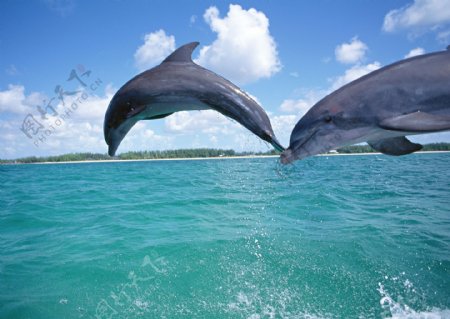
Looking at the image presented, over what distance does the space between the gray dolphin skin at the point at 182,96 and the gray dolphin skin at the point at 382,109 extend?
41cm

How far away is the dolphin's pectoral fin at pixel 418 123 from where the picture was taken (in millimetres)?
2570

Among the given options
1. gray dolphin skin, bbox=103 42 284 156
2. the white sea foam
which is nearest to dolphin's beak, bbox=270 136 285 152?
gray dolphin skin, bbox=103 42 284 156

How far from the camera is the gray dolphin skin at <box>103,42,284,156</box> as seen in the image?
334 cm

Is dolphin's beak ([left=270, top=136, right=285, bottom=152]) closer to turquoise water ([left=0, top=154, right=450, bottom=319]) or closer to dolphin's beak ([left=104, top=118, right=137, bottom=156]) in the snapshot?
turquoise water ([left=0, top=154, right=450, bottom=319])

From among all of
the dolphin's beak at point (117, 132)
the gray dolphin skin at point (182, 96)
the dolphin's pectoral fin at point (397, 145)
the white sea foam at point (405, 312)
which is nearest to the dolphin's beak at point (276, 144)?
the gray dolphin skin at point (182, 96)

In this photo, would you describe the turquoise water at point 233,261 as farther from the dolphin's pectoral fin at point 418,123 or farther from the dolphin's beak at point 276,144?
the dolphin's pectoral fin at point 418,123

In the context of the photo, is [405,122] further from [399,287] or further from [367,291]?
[399,287]

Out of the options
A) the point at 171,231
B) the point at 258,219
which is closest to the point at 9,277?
the point at 171,231

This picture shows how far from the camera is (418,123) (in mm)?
2664

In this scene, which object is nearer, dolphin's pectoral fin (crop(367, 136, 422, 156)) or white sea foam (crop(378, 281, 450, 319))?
dolphin's pectoral fin (crop(367, 136, 422, 156))

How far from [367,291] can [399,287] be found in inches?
37.7

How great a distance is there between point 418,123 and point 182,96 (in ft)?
7.37

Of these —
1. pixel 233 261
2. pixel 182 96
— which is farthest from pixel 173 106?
pixel 233 261

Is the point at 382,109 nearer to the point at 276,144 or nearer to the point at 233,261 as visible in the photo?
the point at 276,144
